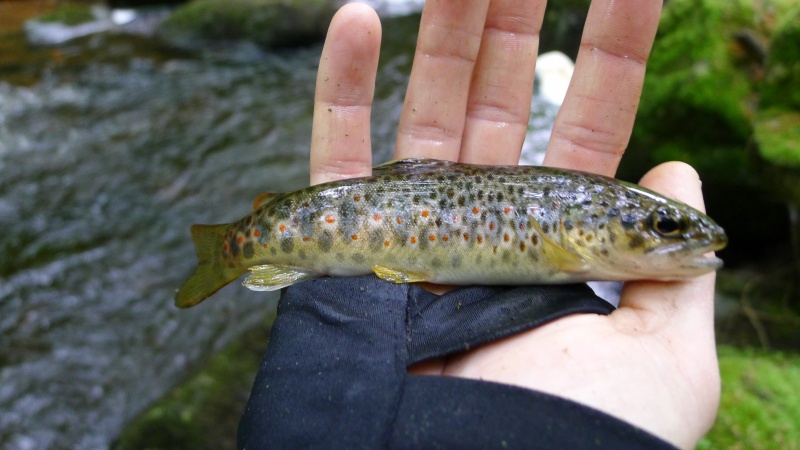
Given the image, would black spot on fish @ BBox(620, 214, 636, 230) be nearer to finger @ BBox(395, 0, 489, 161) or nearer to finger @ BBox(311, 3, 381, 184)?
finger @ BBox(395, 0, 489, 161)

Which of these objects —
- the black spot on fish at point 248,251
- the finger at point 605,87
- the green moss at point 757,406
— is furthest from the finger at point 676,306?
the black spot on fish at point 248,251

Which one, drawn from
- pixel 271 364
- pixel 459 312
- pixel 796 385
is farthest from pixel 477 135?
pixel 796 385

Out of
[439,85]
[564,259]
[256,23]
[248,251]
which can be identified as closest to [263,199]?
[248,251]

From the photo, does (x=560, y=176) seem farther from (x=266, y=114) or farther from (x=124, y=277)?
(x=266, y=114)

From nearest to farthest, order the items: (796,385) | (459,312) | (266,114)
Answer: (459,312) < (796,385) < (266,114)

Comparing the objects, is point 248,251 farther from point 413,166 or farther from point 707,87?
point 707,87

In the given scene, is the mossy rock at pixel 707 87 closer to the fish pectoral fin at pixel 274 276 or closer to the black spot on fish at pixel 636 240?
the black spot on fish at pixel 636 240

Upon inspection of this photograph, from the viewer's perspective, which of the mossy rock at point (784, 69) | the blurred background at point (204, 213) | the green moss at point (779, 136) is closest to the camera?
the green moss at point (779, 136)

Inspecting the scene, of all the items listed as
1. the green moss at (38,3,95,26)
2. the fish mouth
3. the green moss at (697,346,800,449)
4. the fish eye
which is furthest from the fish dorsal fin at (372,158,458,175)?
the green moss at (38,3,95,26)
